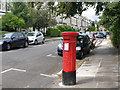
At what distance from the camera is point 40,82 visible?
724cm

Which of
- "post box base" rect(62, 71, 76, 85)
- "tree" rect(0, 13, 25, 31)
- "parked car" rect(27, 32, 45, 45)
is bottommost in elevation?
"post box base" rect(62, 71, 76, 85)

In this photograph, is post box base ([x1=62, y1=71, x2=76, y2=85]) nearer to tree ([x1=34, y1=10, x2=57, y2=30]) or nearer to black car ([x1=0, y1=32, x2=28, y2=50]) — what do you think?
black car ([x1=0, y1=32, x2=28, y2=50])

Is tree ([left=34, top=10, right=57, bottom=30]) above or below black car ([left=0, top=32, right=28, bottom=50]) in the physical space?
above

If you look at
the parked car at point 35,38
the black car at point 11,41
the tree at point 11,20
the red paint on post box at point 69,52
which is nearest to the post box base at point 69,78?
the red paint on post box at point 69,52

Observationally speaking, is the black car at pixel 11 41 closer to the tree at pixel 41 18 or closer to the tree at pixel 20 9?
the tree at pixel 20 9

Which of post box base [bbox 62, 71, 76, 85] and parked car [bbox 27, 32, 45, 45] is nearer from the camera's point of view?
post box base [bbox 62, 71, 76, 85]

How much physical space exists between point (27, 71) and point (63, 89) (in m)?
2.99

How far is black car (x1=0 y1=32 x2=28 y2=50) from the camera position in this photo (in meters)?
16.4

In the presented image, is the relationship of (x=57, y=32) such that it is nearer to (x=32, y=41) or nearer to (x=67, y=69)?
(x=32, y=41)

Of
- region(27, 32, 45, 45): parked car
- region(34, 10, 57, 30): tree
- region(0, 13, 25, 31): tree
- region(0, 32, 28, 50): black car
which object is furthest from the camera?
region(34, 10, 57, 30): tree

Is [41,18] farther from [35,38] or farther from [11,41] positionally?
[11,41]

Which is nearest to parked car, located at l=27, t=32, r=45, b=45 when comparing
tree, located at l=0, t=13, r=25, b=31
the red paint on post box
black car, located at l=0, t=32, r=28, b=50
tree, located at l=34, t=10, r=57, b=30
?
black car, located at l=0, t=32, r=28, b=50

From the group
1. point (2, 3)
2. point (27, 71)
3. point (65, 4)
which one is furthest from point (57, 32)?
point (27, 71)

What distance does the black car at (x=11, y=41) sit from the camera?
16.4m
